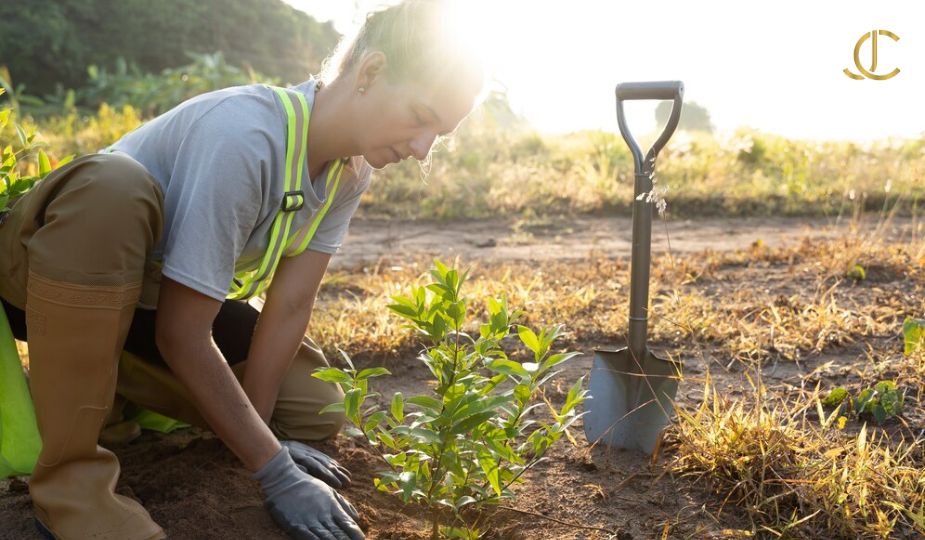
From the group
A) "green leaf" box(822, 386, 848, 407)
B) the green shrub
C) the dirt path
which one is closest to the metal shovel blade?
"green leaf" box(822, 386, 848, 407)

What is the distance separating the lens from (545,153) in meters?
8.67

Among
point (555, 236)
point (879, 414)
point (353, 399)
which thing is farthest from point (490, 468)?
point (555, 236)

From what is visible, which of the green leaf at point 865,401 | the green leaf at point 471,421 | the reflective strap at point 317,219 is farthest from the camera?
the green leaf at point 865,401

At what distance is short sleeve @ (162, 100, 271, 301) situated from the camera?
186 centimetres

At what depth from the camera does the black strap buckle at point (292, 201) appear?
209 centimetres

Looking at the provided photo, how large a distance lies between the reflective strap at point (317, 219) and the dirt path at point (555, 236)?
2581 mm

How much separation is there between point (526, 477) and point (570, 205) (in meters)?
4.59

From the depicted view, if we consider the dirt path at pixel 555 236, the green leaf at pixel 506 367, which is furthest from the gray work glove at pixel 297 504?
the dirt path at pixel 555 236

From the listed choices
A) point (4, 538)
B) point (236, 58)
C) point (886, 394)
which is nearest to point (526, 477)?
point (886, 394)

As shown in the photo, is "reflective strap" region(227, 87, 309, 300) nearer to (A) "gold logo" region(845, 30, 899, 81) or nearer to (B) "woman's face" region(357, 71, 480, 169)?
(B) "woman's face" region(357, 71, 480, 169)

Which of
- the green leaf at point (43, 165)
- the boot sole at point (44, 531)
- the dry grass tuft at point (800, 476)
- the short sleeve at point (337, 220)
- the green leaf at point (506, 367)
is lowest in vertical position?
the boot sole at point (44, 531)

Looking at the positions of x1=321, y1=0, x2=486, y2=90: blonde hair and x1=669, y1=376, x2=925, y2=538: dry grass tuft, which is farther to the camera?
x1=669, y1=376, x2=925, y2=538: dry grass tuft

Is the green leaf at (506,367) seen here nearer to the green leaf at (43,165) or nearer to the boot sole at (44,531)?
the boot sole at (44,531)

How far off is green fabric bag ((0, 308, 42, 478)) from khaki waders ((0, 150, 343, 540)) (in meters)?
0.20
